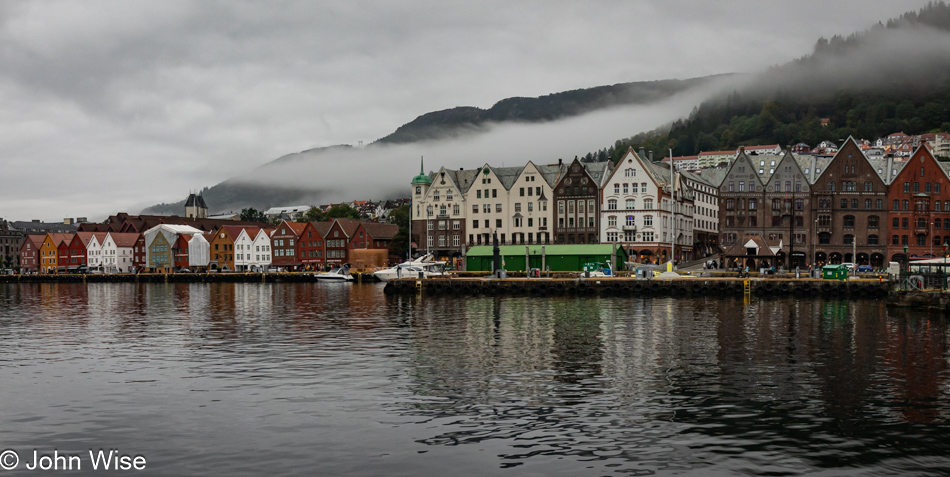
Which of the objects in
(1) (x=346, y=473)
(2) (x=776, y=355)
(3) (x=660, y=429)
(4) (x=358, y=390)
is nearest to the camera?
(1) (x=346, y=473)

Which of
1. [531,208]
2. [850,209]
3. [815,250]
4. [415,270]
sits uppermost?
[531,208]

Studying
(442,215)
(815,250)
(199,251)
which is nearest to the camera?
(815,250)

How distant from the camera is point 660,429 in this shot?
23406 mm

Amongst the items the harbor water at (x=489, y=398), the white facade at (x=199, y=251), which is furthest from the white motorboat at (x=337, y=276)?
the harbor water at (x=489, y=398)

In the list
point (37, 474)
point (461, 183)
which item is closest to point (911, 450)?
point (37, 474)

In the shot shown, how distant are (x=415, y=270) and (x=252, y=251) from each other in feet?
258

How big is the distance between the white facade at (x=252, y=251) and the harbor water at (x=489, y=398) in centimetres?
13045

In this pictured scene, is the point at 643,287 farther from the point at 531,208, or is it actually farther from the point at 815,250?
the point at 815,250

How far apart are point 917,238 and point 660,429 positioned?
121 m

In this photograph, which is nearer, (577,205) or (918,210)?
(918,210)

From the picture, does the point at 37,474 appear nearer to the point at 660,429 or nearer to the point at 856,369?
the point at 660,429

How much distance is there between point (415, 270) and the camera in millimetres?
121125

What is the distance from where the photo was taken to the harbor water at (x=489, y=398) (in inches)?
817

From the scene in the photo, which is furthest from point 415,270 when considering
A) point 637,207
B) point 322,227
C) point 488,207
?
point 322,227
